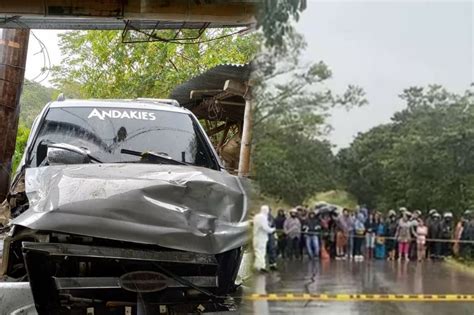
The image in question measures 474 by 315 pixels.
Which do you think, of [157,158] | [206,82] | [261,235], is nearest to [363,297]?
[261,235]

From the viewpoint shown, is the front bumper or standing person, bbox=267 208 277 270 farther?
the front bumper

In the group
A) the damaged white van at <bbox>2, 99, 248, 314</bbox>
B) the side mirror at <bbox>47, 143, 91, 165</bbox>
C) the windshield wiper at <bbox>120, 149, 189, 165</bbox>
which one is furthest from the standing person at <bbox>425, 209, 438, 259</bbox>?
the side mirror at <bbox>47, 143, 91, 165</bbox>

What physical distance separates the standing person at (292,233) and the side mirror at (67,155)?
9.36 ft

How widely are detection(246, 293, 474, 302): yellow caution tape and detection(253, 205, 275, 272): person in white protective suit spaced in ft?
0.23

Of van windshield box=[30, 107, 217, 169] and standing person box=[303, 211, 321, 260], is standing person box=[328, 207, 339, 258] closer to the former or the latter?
standing person box=[303, 211, 321, 260]

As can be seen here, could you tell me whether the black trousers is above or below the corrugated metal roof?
below

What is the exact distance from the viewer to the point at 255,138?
1363 mm

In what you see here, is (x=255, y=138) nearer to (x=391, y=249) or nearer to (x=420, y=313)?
(x=391, y=249)

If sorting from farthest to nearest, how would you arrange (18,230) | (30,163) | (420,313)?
(30,163) < (18,230) < (420,313)

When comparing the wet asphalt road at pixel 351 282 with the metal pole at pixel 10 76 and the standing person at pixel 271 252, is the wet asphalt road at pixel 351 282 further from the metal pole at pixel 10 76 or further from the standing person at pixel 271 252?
the metal pole at pixel 10 76

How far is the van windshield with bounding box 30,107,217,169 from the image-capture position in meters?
4.52

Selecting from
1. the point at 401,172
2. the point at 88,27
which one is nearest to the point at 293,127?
the point at 401,172

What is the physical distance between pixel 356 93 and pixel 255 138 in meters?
0.24

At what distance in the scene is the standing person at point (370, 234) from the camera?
130 centimetres
